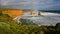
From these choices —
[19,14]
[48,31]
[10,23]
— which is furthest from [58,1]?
[10,23]

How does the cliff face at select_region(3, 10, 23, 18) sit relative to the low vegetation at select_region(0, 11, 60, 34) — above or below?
above

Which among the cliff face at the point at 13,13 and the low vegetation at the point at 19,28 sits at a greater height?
the cliff face at the point at 13,13

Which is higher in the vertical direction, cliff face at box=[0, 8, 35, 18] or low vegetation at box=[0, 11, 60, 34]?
cliff face at box=[0, 8, 35, 18]

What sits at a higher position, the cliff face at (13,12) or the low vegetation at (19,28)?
the cliff face at (13,12)

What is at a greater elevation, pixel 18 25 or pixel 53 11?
pixel 53 11

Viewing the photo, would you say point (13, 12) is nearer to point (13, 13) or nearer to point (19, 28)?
point (13, 13)

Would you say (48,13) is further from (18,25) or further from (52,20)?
(18,25)

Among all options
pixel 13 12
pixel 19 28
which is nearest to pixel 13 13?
pixel 13 12

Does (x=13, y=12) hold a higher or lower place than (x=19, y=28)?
higher
